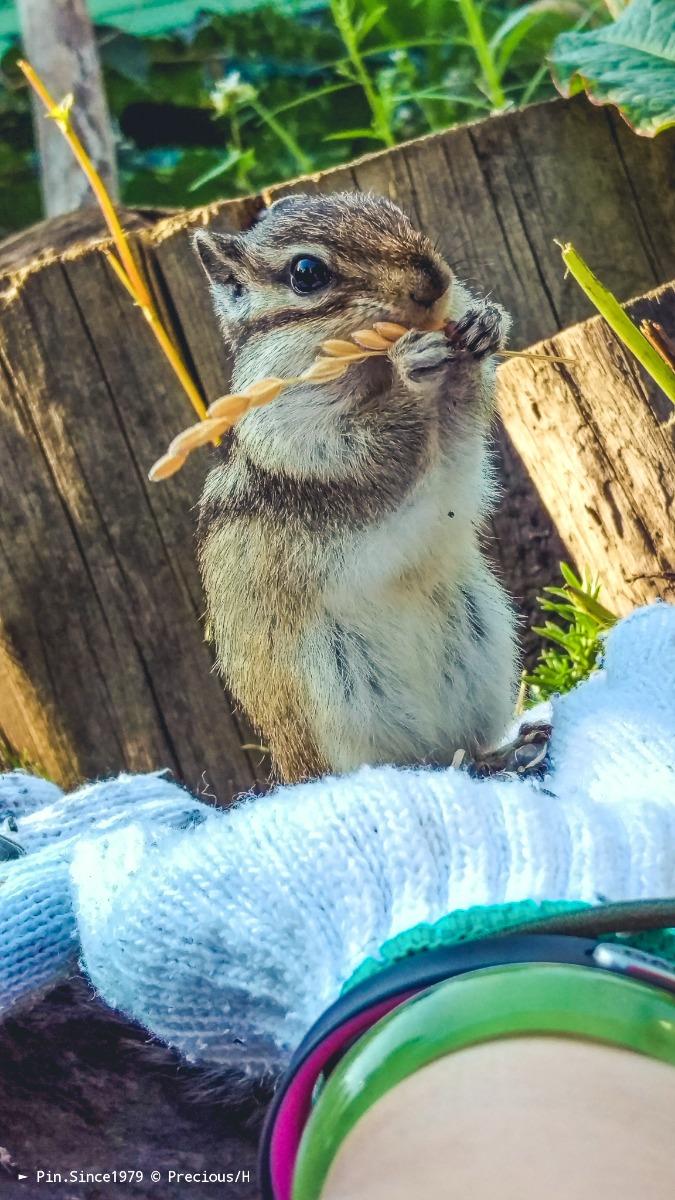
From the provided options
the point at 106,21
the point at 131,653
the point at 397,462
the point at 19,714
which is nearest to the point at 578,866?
the point at 397,462

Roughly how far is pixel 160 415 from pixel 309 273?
796 mm

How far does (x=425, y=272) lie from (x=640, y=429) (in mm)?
421

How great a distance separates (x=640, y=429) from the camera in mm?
1500

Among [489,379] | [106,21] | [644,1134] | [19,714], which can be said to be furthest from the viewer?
[106,21]

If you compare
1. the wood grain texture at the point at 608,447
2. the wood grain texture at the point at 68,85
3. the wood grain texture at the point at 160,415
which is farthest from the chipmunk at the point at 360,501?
the wood grain texture at the point at 68,85

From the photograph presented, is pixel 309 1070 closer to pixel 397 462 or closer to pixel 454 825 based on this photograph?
pixel 454 825

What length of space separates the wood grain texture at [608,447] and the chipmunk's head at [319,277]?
346 millimetres

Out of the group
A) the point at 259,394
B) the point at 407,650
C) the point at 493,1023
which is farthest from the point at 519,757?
the point at 493,1023

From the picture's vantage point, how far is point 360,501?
1320 millimetres

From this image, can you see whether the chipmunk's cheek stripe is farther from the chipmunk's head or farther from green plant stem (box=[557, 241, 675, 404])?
green plant stem (box=[557, 241, 675, 404])

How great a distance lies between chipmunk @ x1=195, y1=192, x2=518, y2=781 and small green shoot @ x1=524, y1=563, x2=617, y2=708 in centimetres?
26

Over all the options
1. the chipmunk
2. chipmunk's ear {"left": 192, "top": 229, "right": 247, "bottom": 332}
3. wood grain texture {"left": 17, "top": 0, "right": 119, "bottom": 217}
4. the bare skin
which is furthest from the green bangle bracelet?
wood grain texture {"left": 17, "top": 0, "right": 119, "bottom": 217}

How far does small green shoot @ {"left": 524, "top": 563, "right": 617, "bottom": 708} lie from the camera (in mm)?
1615

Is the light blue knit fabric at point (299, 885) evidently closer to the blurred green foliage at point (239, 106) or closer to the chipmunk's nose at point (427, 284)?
the chipmunk's nose at point (427, 284)
